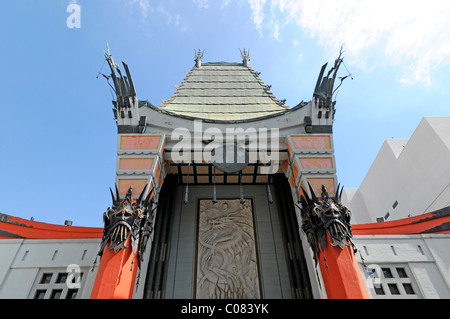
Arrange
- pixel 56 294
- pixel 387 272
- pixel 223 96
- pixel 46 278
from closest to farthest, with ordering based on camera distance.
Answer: pixel 56 294, pixel 46 278, pixel 387 272, pixel 223 96

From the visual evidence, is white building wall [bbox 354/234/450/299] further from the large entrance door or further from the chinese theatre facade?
the large entrance door

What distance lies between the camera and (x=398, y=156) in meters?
21.2

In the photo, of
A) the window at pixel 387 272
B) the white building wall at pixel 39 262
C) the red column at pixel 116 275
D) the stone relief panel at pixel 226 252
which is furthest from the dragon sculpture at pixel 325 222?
the white building wall at pixel 39 262

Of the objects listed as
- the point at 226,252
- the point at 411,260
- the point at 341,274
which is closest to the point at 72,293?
the point at 226,252

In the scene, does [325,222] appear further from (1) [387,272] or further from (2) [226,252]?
(2) [226,252]

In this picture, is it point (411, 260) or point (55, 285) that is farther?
point (411, 260)

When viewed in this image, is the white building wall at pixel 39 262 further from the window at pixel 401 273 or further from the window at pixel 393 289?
the window at pixel 401 273

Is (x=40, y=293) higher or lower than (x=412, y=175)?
lower

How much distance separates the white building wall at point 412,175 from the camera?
54.1 ft

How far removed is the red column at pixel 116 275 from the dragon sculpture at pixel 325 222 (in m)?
5.33

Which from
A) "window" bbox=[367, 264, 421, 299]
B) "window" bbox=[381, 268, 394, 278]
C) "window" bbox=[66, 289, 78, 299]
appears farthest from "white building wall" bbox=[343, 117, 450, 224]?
"window" bbox=[66, 289, 78, 299]

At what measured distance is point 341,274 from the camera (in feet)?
27.2

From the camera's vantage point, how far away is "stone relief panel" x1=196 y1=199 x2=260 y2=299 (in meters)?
10.8

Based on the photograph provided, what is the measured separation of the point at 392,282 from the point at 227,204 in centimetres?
641
